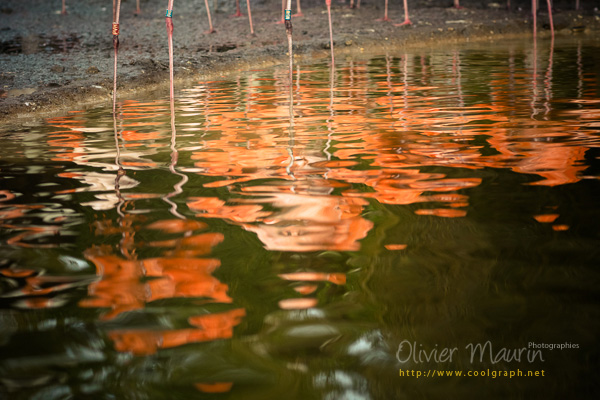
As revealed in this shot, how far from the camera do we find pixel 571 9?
16422mm

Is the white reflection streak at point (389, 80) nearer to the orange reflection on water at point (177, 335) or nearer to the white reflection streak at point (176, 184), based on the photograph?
the white reflection streak at point (176, 184)

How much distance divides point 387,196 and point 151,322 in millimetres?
1211

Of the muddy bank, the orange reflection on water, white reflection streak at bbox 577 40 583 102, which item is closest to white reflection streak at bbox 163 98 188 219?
the orange reflection on water

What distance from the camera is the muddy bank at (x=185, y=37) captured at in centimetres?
678

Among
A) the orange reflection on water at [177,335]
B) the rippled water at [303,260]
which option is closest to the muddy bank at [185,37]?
the rippled water at [303,260]

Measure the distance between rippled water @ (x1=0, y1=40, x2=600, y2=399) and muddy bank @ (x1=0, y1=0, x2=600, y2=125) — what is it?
2.57 m

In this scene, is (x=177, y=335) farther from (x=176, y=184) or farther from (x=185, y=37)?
(x=185, y=37)

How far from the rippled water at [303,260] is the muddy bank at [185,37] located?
2567 millimetres

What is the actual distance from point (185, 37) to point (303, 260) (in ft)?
34.7

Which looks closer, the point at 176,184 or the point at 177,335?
the point at 177,335

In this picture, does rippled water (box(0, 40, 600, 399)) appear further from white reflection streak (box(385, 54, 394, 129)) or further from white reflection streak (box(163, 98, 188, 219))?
white reflection streak (box(385, 54, 394, 129))

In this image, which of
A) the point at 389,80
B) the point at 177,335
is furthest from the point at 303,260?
the point at 389,80

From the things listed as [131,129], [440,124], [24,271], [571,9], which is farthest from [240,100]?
[571,9]

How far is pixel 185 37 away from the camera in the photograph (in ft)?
39.2
